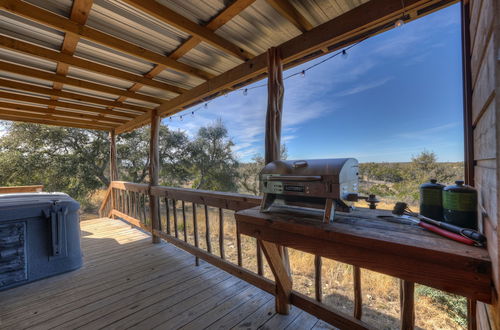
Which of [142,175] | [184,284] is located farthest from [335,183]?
[142,175]

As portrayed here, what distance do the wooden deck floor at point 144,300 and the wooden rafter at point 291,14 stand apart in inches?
88.2

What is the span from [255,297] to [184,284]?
30.1 inches

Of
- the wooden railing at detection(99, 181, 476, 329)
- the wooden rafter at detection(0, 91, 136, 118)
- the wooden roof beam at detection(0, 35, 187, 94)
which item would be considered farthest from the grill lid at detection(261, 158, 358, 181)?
the wooden rafter at detection(0, 91, 136, 118)

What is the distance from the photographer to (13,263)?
209 cm

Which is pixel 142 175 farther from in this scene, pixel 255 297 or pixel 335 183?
pixel 335 183

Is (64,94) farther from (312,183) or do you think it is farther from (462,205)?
(462,205)

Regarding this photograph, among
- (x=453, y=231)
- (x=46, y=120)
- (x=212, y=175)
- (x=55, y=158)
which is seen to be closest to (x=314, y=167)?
(x=453, y=231)

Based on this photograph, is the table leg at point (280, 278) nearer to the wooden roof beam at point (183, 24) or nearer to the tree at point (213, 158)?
the wooden roof beam at point (183, 24)

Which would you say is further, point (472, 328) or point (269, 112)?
point (269, 112)

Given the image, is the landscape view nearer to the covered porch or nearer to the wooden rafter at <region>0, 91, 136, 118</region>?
the covered porch

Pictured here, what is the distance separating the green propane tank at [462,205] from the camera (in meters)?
0.81

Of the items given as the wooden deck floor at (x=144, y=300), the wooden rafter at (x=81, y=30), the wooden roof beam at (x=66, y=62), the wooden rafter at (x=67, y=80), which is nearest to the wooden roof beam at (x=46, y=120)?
the wooden rafter at (x=67, y=80)

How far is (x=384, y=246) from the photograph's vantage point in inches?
30.9

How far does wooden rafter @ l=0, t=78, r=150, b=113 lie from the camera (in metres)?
2.52
